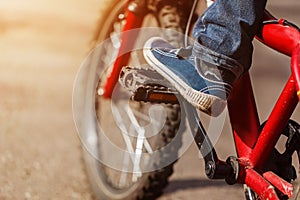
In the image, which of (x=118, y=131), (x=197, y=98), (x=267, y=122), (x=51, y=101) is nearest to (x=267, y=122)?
(x=267, y=122)

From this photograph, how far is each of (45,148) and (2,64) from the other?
75.7 inches

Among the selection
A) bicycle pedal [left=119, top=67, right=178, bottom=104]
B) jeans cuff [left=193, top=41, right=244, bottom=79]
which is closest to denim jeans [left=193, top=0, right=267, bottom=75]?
jeans cuff [left=193, top=41, right=244, bottom=79]

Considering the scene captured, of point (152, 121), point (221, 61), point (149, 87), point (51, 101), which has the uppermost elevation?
point (221, 61)

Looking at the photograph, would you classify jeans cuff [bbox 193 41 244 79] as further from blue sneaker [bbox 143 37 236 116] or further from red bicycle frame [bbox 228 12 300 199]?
red bicycle frame [bbox 228 12 300 199]

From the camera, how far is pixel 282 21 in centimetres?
272

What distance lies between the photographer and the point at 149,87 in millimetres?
3096

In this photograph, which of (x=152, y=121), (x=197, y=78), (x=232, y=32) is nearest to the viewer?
(x=232, y=32)

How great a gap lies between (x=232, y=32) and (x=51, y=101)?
2.76 metres

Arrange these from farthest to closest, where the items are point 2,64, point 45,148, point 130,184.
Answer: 1. point 2,64
2. point 45,148
3. point 130,184

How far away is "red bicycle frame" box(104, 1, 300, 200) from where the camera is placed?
2.62 metres

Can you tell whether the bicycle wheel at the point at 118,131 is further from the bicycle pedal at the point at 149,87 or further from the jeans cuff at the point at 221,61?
the jeans cuff at the point at 221,61

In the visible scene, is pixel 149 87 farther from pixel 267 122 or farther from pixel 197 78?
pixel 267 122

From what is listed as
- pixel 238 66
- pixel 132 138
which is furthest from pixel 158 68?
pixel 132 138

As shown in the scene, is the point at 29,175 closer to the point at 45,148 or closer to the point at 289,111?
the point at 45,148
